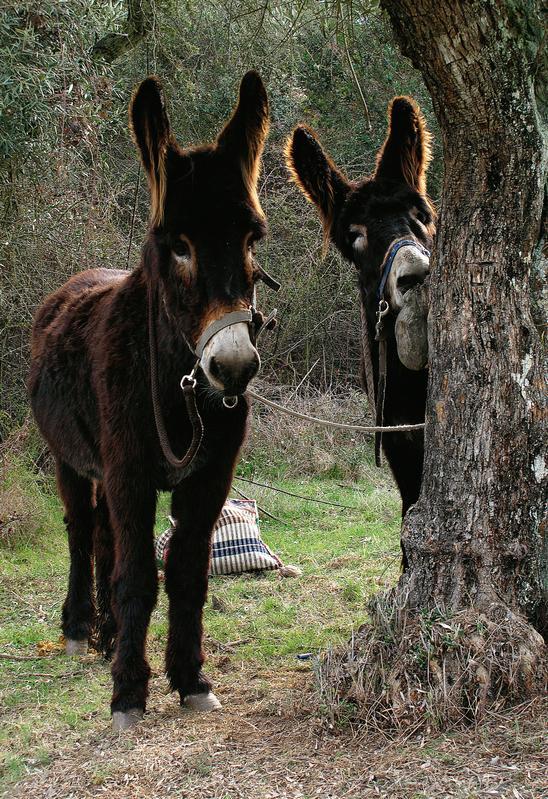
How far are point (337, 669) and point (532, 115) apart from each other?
2067 mm

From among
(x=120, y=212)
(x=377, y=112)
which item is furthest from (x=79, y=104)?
(x=377, y=112)

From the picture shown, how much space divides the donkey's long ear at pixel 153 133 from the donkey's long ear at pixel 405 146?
141 cm

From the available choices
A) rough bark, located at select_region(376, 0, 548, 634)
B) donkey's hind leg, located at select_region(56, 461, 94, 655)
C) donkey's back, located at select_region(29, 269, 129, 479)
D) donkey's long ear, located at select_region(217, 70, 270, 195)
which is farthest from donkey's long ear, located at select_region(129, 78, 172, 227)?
donkey's hind leg, located at select_region(56, 461, 94, 655)

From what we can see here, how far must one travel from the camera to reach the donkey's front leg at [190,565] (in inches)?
149

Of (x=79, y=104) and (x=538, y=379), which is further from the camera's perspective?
(x=79, y=104)

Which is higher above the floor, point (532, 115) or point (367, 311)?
point (532, 115)

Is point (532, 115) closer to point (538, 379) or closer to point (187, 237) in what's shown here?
point (538, 379)

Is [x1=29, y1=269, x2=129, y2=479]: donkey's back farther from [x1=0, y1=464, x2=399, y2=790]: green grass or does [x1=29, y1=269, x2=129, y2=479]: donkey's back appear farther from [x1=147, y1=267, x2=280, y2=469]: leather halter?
[x1=0, y1=464, x2=399, y2=790]: green grass

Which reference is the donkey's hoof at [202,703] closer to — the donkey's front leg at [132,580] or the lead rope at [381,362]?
the donkey's front leg at [132,580]

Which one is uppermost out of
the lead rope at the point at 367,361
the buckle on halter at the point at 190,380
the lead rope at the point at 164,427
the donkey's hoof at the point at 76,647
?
the lead rope at the point at 367,361

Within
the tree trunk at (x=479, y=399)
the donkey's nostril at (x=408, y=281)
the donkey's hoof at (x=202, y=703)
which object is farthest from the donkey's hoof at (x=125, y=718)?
the donkey's nostril at (x=408, y=281)

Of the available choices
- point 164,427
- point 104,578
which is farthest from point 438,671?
point 104,578

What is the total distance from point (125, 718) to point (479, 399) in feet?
6.34

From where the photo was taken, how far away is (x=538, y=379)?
3.00 meters
